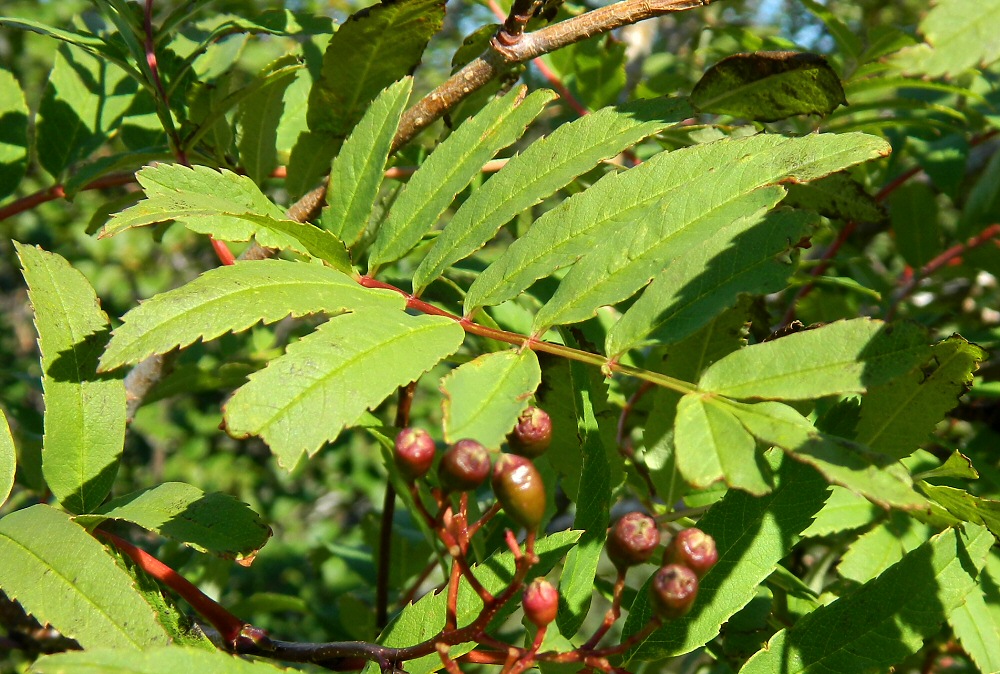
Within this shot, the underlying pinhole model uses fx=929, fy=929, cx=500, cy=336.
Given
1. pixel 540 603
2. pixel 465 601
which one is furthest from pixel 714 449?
pixel 465 601

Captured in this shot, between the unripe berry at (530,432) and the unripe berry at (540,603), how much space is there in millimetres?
120

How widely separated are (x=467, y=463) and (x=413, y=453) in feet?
0.21

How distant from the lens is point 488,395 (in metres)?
A: 0.82

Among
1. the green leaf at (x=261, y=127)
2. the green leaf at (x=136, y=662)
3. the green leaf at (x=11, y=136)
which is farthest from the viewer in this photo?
the green leaf at (x=11, y=136)

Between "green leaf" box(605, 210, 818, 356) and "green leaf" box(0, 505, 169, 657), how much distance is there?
0.51 meters

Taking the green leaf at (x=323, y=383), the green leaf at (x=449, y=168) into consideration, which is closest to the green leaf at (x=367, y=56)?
the green leaf at (x=449, y=168)

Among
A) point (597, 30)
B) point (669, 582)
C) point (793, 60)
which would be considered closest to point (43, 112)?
point (597, 30)

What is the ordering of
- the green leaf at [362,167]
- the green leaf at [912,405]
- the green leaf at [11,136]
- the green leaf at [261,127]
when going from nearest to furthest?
the green leaf at [912,405] < the green leaf at [362,167] < the green leaf at [261,127] < the green leaf at [11,136]

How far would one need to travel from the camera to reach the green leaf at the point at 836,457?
27.4 inches

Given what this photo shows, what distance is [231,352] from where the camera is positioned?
216cm

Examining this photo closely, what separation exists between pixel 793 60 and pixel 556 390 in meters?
0.46

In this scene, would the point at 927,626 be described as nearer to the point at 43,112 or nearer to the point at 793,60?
the point at 793,60

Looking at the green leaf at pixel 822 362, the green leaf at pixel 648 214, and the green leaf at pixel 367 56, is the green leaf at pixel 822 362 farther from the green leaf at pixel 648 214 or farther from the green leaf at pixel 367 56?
the green leaf at pixel 367 56

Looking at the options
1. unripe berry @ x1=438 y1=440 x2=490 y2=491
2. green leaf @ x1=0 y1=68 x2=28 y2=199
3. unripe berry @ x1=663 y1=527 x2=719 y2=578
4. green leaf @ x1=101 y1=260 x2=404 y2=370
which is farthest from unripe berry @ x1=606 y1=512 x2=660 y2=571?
green leaf @ x1=0 y1=68 x2=28 y2=199
